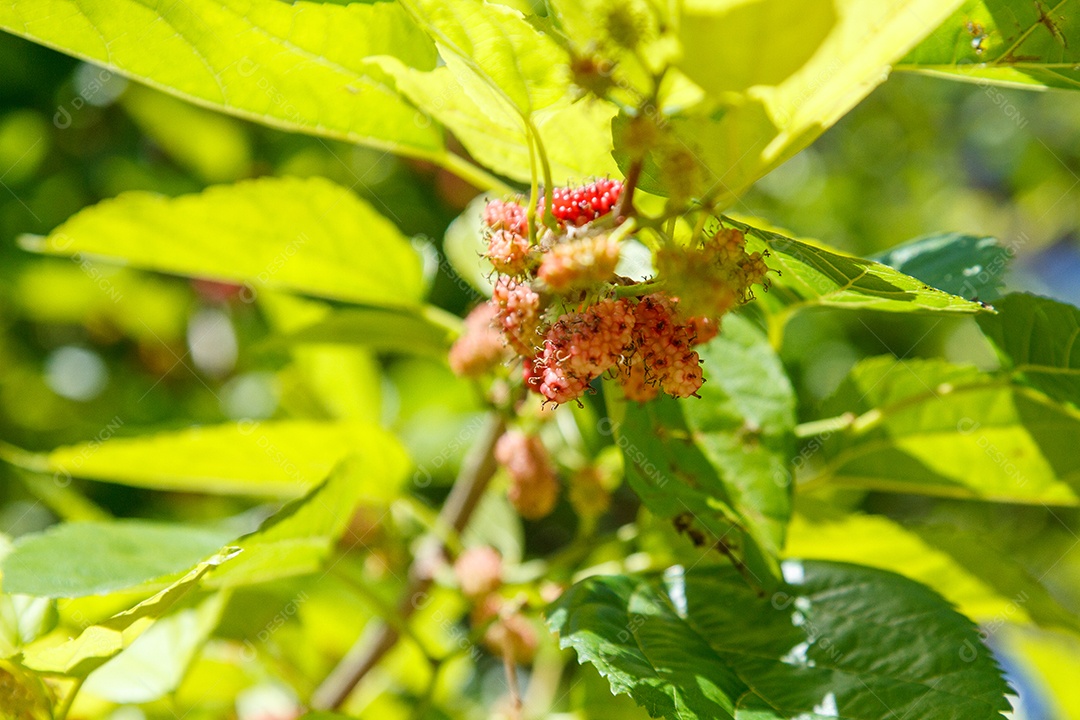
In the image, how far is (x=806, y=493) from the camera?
1.09m

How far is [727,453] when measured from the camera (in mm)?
884

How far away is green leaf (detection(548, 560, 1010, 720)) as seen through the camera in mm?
721

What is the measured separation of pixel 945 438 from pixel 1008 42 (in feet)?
1.58

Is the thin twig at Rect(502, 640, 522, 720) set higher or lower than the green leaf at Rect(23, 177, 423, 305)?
lower

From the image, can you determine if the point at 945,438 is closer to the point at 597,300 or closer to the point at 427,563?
the point at 597,300

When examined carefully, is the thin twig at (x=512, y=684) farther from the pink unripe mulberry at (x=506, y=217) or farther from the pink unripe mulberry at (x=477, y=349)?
the pink unripe mulberry at (x=506, y=217)

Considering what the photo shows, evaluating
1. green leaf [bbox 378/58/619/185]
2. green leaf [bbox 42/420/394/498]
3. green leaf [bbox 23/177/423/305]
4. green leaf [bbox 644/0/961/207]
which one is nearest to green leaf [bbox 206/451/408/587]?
green leaf [bbox 42/420/394/498]

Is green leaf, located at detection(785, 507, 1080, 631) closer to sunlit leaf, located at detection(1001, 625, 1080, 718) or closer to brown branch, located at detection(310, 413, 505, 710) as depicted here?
brown branch, located at detection(310, 413, 505, 710)

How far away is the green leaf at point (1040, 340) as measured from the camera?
85 cm

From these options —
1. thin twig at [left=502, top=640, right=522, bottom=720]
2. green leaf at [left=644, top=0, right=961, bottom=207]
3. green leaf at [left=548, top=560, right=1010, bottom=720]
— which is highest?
green leaf at [left=644, top=0, right=961, bottom=207]

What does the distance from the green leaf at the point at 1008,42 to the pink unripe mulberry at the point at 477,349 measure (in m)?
0.50

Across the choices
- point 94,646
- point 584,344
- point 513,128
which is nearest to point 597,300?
point 584,344

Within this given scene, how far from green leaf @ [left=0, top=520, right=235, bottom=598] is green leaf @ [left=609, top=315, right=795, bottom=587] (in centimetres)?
45

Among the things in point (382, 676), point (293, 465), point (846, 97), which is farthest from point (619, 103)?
point (382, 676)
